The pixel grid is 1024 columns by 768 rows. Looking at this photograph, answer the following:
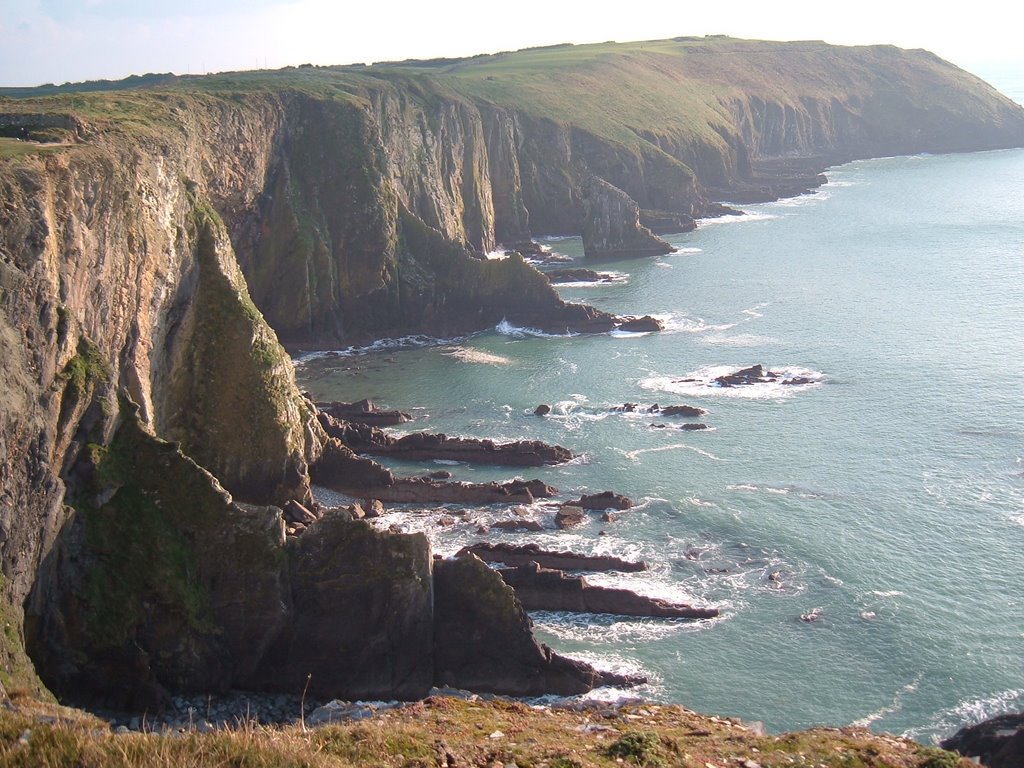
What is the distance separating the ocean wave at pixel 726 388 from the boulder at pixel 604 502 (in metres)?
19.1

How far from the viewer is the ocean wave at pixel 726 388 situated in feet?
227

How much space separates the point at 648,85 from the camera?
16988 centimetres

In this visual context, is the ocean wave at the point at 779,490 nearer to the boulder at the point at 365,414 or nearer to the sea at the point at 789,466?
the sea at the point at 789,466

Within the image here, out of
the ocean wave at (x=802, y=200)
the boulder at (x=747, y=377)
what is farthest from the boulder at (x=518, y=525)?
the ocean wave at (x=802, y=200)

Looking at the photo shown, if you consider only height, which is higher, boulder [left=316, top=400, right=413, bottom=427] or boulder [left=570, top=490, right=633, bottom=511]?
boulder [left=316, top=400, right=413, bottom=427]

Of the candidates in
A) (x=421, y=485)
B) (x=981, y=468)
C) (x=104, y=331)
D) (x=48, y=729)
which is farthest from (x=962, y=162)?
(x=48, y=729)

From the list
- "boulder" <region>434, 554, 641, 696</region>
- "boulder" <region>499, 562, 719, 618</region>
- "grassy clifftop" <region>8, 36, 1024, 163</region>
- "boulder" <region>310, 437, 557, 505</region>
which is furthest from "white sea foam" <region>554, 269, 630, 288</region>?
"boulder" <region>434, 554, 641, 696</region>

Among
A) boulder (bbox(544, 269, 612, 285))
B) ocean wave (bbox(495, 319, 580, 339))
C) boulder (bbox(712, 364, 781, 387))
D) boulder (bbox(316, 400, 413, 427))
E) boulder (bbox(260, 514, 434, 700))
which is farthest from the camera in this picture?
boulder (bbox(544, 269, 612, 285))

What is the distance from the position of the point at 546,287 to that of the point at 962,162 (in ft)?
382

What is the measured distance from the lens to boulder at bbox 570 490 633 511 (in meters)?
51.8

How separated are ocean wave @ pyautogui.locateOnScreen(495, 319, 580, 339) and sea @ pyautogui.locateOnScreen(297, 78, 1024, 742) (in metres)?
0.35

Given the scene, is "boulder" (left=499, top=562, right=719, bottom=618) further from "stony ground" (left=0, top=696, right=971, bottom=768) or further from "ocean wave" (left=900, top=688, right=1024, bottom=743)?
"stony ground" (left=0, top=696, right=971, bottom=768)

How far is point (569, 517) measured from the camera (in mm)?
50219

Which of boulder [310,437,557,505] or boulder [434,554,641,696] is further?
boulder [310,437,557,505]
